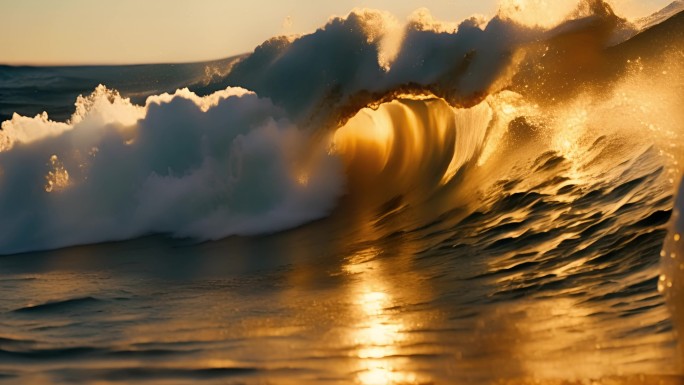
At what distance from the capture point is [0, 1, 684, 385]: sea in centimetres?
561

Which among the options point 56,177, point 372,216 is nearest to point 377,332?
point 372,216

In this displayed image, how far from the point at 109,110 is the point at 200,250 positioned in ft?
13.0

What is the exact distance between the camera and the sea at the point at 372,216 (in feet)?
18.4

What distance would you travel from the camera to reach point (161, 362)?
571 cm

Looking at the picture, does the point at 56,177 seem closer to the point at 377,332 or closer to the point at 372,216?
the point at 372,216

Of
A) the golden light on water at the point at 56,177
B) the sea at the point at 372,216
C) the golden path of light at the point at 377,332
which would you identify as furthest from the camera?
the golden light on water at the point at 56,177

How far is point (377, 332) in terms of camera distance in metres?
6.16

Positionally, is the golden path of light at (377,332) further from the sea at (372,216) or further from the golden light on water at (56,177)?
the golden light on water at (56,177)

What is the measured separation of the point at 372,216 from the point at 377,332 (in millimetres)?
5345

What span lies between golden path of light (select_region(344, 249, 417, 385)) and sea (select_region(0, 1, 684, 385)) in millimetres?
24

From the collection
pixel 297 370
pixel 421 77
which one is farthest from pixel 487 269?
pixel 421 77

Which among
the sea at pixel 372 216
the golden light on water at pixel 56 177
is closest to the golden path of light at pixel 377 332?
the sea at pixel 372 216

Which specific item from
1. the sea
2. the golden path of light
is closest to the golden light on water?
the sea

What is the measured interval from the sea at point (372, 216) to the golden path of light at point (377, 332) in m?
0.02
